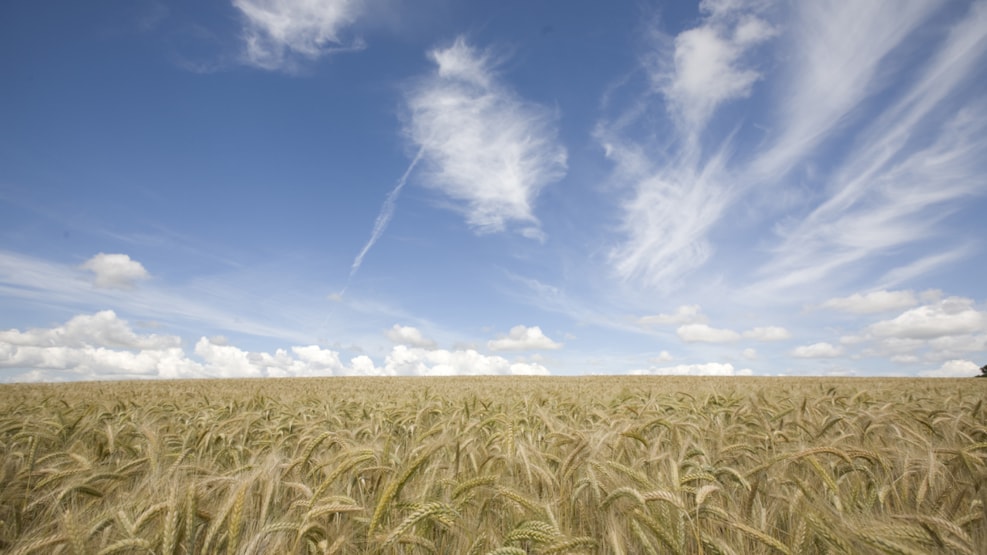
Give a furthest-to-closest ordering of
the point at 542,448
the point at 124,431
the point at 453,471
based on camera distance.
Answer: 1. the point at 124,431
2. the point at 542,448
3. the point at 453,471

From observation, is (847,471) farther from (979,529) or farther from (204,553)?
(204,553)

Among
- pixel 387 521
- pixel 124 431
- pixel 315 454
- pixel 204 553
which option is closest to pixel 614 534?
pixel 387 521

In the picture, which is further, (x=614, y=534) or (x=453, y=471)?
(x=453, y=471)

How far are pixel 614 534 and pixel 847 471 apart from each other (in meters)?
2.44

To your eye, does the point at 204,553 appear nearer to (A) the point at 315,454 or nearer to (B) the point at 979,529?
(A) the point at 315,454

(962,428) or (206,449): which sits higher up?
(962,428)

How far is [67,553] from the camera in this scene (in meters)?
1.97

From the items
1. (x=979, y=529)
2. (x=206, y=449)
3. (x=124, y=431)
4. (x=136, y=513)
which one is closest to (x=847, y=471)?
(x=979, y=529)

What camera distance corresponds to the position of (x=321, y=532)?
2045 mm

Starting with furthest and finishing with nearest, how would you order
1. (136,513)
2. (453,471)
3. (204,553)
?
(453,471) < (136,513) < (204,553)

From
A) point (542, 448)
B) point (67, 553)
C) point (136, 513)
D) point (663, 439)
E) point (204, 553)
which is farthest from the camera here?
point (663, 439)

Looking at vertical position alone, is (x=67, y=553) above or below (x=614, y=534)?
below

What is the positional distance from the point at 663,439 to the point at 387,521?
2.88 m

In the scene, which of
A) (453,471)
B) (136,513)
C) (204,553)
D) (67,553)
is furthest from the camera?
(453,471)
